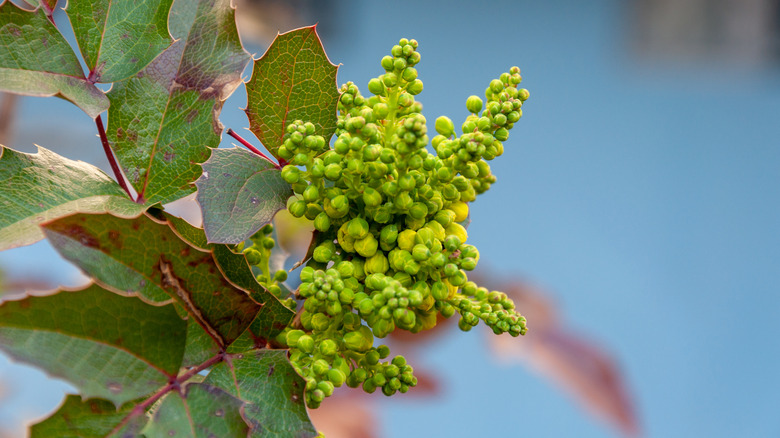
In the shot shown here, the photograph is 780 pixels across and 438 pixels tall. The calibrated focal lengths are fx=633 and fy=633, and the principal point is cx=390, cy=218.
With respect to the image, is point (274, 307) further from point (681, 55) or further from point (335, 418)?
point (681, 55)

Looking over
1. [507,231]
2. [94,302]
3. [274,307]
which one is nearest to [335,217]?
[274,307]

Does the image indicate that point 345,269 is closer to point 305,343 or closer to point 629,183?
point 305,343

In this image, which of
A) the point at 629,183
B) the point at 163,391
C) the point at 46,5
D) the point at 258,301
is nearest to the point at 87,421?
the point at 163,391

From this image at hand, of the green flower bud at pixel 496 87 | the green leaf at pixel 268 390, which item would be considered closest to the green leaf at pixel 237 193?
the green leaf at pixel 268 390

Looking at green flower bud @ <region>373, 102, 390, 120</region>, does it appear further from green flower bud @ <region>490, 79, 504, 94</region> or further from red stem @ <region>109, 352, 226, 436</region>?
red stem @ <region>109, 352, 226, 436</region>

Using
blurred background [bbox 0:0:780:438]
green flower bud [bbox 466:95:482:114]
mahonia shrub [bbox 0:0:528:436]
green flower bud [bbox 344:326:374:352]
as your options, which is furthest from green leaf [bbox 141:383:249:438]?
blurred background [bbox 0:0:780:438]

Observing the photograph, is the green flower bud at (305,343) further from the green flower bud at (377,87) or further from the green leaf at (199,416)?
the green flower bud at (377,87)
